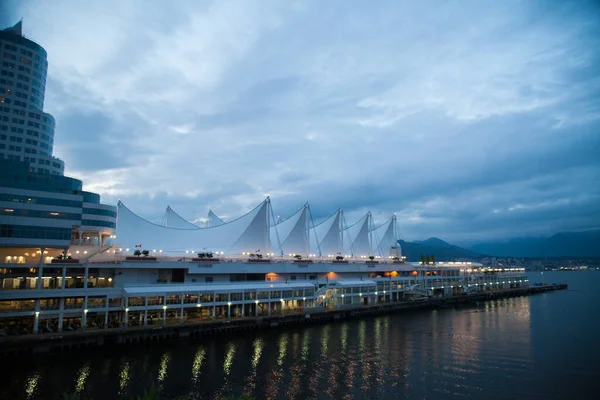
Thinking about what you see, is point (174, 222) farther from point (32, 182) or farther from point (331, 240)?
point (32, 182)

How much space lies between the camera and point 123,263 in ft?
154

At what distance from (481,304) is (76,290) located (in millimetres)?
75909

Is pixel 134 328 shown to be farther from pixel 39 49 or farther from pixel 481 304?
pixel 481 304

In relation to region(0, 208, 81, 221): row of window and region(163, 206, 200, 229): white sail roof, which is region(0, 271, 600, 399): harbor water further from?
region(163, 206, 200, 229): white sail roof

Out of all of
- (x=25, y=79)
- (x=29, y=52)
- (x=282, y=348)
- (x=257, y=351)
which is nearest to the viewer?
(x=257, y=351)

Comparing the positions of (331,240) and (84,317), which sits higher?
(331,240)

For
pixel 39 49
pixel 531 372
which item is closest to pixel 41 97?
pixel 39 49

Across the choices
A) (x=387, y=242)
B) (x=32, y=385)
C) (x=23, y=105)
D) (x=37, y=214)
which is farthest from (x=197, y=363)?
(x=387, y=242)

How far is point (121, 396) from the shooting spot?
87.3 ft

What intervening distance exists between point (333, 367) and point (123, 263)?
2814 centimetres

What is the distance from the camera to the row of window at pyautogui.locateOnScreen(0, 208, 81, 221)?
39.2 m

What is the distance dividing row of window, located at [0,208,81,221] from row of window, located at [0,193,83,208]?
95 cm

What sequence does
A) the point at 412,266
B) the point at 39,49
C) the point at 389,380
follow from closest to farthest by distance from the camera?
the point at 389,380 → the point at 39,49 → the point at 412,266

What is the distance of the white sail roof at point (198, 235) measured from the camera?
212 feet
